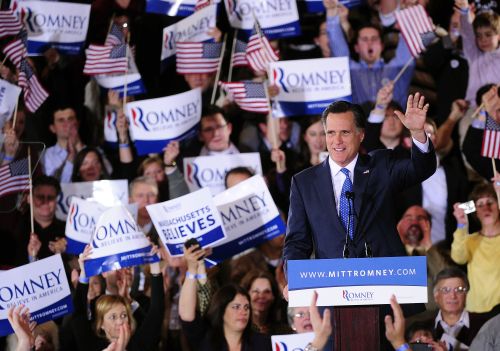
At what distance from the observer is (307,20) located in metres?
9.69

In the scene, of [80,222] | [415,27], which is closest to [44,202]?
[80,222]

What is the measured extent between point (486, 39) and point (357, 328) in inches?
185

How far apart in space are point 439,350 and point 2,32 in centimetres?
412

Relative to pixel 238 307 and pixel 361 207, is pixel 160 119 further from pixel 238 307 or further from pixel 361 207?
pixel 361 207

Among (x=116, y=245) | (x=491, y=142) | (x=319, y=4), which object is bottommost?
(x=116, y=245)

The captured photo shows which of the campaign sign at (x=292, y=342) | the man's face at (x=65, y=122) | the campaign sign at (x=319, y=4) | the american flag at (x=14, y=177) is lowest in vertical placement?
the campaign sign at (x=292, y=342)

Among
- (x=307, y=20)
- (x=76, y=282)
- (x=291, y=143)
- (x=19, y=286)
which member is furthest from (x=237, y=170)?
(x=307, y=20)

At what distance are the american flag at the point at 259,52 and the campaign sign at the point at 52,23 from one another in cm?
140

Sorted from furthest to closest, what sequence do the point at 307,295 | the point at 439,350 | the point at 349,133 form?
the point at 439,350 < the point at 349,133 < the point at 307,295

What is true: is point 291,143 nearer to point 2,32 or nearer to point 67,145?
point 67,145

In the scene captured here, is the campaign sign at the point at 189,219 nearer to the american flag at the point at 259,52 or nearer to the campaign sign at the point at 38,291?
the campaign sign at the point at 38,291

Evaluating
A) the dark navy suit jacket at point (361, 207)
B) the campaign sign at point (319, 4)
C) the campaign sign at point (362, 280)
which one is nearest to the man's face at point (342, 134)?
the dark navy suit jacket at point (361, 207)

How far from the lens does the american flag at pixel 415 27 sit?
7676mm

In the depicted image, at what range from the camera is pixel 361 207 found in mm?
4191
